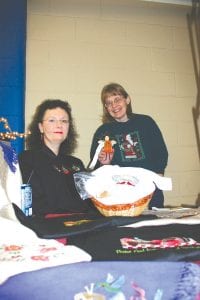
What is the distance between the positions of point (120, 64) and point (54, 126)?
0.82 m

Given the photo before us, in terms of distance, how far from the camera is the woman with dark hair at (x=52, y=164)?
3.77 feet

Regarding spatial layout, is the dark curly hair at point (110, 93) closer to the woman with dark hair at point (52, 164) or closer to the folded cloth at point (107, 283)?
the woman with dark hair at point (52, 164)

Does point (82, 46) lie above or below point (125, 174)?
above

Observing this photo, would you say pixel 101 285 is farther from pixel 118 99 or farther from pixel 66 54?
pixel 66 54

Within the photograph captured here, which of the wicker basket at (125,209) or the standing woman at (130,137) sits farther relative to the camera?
the standing woman at (130,137)

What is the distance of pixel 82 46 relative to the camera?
6.56ft

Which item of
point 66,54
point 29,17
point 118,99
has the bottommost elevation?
point 118,99

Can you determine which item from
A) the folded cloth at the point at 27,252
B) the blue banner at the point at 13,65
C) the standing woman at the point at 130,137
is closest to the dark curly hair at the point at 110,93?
the standing woman at the point at 130,137

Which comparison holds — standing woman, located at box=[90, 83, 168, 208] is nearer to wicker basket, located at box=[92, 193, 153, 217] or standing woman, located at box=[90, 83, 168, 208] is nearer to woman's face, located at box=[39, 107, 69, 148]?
woman's face, located at box=[39, 107, 69, 148]

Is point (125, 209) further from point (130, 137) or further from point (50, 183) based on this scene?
point (130, 137)

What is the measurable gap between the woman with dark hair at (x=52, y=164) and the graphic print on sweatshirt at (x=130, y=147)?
288mm

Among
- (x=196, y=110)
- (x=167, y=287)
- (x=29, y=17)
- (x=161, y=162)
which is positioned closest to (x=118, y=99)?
(x=161, y=162)

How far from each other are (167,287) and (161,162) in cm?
138

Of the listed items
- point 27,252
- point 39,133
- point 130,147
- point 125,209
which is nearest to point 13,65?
point 39,133
